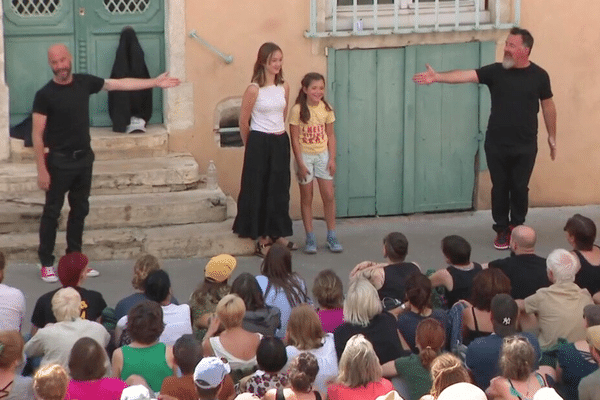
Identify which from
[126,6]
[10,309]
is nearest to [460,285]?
[10,309]

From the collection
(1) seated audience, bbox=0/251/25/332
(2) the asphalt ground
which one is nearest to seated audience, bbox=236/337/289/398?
(1) seated audience, bbox=0/251/25/332

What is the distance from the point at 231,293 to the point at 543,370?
1.80 metres

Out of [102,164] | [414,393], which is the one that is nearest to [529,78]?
[102,164]

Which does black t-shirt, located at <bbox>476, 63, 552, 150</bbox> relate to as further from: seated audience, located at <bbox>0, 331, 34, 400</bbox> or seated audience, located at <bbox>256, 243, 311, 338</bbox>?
seated audience, located at <bbox>0, 331, 34, 400</bbox>

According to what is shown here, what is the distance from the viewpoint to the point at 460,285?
7480mm

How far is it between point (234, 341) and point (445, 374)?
54.4 inches

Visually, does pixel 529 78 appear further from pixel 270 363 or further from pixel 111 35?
pixel 270 363

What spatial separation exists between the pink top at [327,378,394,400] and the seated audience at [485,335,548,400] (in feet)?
1.83

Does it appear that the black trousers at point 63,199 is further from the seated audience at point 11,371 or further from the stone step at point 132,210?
the seated audience at point 11,371

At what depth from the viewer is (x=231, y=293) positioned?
22.7 feet

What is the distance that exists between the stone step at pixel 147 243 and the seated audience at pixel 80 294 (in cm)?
239

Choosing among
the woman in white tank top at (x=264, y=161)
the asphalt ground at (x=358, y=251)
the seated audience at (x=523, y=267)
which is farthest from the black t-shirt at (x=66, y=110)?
the seated audience at (x=523, y=267)

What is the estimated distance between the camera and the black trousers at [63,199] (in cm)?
907

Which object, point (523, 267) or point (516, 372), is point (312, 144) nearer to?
point (523, 267)
